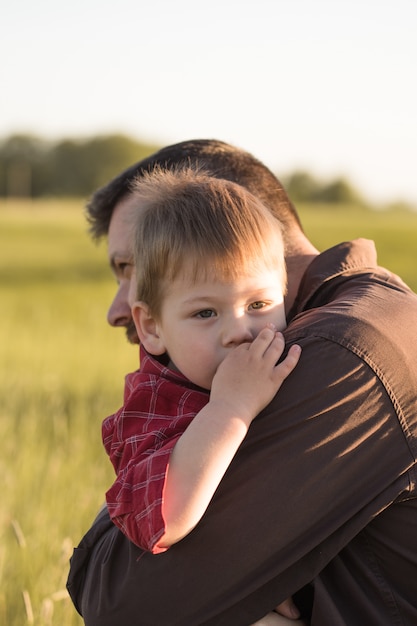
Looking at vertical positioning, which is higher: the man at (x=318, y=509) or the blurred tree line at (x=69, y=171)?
the man at (x=318, y=509)

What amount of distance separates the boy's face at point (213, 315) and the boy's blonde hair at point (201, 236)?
19mm

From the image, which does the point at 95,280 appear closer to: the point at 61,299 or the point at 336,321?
the point at 61,299

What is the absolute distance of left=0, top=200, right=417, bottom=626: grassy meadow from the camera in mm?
3172

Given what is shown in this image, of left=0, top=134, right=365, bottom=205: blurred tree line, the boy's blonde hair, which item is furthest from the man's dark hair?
left=0, top=134, right=365, bottom=205: blurred tree line

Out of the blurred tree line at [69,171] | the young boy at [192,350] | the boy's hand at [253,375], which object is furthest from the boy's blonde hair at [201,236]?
the blurred tree line at [69,171]

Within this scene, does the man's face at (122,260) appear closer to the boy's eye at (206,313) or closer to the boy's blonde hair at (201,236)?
the boy's blonde hair at (201,236)

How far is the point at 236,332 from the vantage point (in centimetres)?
171

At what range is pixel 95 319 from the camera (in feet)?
33.2

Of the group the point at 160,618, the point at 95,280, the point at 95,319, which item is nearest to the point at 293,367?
the point at 160,618

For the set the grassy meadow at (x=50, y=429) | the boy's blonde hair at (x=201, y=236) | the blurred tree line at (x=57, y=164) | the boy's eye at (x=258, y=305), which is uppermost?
the boy's blonde hair at (x=201, y=236)

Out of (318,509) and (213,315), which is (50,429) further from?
(318,509)

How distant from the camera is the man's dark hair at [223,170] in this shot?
255 centimetres

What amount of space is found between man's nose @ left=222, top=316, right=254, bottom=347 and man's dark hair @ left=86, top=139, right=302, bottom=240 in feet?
2.50

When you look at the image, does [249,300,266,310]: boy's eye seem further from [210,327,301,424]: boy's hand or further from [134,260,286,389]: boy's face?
[210,327,301,424]: boy's hand
